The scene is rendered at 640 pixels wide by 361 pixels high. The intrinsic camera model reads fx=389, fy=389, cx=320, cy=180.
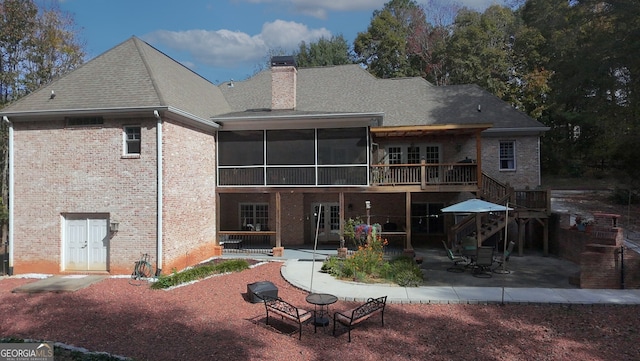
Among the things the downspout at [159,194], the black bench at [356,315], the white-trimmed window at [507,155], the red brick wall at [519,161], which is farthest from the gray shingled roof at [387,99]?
the black bench at [356,315]

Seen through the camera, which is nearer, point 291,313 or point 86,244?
point 291,313

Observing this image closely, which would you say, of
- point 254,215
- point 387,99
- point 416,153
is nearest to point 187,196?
point 254,215

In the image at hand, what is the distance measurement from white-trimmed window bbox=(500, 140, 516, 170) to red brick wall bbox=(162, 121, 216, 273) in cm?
1341

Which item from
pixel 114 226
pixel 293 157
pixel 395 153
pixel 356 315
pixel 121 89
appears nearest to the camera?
pixel 356 315

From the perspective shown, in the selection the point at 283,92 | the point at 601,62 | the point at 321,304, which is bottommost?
the point at 321,304

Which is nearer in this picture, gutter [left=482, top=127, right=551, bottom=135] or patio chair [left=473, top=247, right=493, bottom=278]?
patio chair [left=473, top=247, right=493, bottom=278]

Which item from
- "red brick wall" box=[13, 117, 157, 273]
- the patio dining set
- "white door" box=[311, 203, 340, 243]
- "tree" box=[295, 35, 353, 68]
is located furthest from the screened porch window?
"tree" box=[295, 35, 353, 68]

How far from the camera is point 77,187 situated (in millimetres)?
12938

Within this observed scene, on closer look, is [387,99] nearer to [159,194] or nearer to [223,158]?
[223,158]

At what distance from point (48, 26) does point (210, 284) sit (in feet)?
85.2

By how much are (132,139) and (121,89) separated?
→ 1843mm

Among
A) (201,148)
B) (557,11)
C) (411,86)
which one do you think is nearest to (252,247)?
(201,148)

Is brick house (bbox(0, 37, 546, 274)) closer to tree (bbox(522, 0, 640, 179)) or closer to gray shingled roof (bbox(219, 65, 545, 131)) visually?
gray shingled roof (bbox(219, 65, 545, 131))

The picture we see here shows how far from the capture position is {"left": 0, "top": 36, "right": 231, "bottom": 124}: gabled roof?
12656mm
